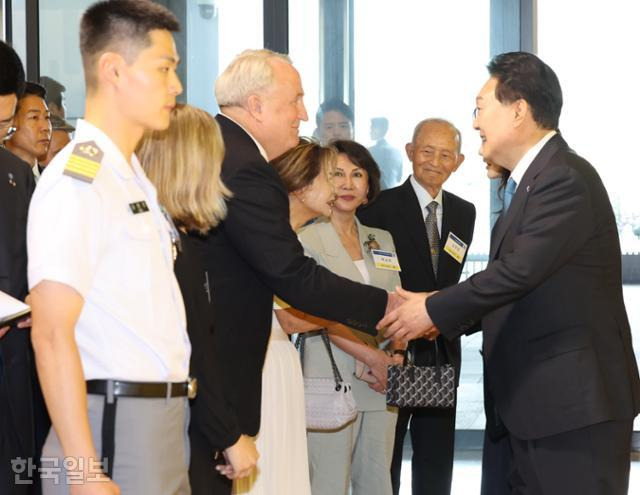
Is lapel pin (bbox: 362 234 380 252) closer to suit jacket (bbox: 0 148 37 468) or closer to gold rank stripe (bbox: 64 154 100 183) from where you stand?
suit jacket (bbox: 0 148 37 468)

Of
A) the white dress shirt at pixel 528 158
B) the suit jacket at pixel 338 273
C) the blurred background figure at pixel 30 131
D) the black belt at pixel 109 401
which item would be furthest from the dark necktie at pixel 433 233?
the black belt at pixel 109 401

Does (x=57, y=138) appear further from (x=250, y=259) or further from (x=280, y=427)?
(x=250, y=259)

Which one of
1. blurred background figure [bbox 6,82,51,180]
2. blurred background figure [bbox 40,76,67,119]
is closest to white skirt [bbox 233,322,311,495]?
blurred background figure [bbox 6,82,51,180]

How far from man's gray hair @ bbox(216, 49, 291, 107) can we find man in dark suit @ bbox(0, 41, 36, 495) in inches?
25.8

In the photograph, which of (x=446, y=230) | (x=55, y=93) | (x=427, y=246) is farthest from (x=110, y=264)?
(x=55, y=93)

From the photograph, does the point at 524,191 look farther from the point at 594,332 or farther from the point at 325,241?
the point at 325,241

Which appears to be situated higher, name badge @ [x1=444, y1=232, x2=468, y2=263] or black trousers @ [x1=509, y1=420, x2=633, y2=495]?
name badge @ [x1=444, y1=232, x2=468, y2=263]

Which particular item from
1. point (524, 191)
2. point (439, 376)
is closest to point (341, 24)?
point (439, 376)

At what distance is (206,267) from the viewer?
9.10ft

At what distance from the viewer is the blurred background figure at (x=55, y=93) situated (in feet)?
19.7

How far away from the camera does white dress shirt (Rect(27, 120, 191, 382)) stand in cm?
189

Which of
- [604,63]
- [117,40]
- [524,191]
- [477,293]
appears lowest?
[477,293]

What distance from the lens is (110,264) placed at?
6.50 ft

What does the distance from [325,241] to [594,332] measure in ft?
4.69
